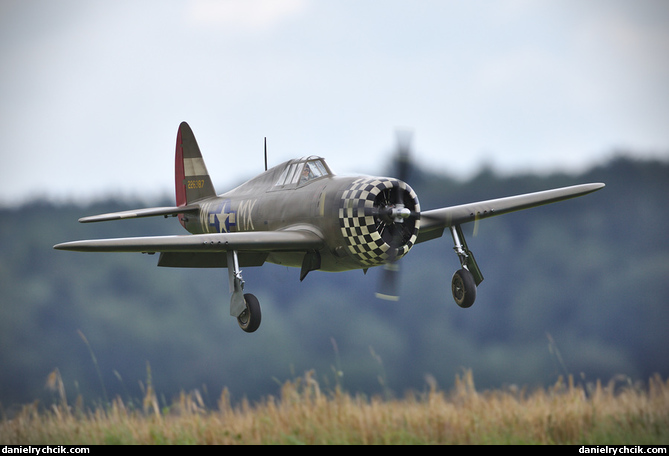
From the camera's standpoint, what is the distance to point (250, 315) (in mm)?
14070

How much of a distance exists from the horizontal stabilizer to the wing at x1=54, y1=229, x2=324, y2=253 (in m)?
3.63

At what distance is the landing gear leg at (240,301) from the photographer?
13.9m

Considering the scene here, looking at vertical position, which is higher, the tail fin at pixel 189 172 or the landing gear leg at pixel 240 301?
the tail fin at pixel 189 172

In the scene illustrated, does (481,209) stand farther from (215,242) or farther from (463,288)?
(215,242)

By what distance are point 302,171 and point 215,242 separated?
2.67 m

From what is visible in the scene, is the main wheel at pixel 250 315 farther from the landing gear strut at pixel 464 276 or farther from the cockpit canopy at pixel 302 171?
the landing gear strut at pixel 464 276

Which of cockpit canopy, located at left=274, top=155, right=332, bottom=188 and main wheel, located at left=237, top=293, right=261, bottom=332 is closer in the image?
main wheel, located at left=237, top=293, right=261, bottom=332

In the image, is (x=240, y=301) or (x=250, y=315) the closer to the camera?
(x=240, y=301)

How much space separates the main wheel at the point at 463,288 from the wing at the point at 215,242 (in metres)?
3.07

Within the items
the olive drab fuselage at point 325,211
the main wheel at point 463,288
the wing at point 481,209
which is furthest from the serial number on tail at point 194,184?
the main wheel at point 463,288

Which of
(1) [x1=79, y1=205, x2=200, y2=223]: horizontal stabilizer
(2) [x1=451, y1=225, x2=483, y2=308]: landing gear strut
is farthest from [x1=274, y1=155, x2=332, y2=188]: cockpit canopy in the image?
(1) [x1=79, y1=205, x2=200, y2=223]: horizontal stabilizer

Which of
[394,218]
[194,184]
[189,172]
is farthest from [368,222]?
[189,172]

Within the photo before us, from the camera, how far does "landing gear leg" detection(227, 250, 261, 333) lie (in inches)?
549

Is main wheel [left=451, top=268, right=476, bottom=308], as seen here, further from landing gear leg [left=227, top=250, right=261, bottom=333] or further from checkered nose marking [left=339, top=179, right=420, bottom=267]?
landing gear leg [left=227, top=250, right=261, bottom=333]
